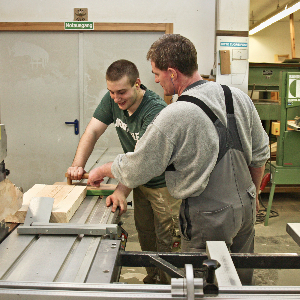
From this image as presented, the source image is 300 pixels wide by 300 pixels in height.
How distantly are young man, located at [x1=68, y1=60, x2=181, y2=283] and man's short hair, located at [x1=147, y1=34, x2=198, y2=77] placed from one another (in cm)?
49

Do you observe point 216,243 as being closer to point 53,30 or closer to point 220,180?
point 220,180

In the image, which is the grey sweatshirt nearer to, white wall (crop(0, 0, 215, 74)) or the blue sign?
the blue sign

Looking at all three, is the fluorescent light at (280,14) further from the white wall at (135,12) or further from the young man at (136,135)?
the young man at (136,135)

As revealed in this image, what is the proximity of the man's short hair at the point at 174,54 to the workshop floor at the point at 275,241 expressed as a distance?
1705 mm

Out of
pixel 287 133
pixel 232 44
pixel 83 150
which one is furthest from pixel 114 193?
pixel 232 44

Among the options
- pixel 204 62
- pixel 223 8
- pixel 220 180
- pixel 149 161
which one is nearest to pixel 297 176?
pixel 204 62

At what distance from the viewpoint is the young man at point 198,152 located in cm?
131

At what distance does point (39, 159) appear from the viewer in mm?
4258

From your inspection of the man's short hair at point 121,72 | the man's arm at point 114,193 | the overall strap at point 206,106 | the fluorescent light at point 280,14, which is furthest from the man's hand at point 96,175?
the fluorescent light at point 280,14

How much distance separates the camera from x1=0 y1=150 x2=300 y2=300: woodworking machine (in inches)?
30.9

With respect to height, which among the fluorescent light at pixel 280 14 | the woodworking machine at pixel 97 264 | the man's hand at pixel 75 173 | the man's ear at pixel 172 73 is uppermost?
the fluorescent light at pixel 280 14

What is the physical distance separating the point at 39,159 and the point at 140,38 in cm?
200

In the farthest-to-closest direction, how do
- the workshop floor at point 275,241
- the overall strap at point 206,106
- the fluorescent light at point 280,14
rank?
1. the fluorescent light at point 280,14
2. the workshop floor at point 275,241
3. the overall strap at point 206,106

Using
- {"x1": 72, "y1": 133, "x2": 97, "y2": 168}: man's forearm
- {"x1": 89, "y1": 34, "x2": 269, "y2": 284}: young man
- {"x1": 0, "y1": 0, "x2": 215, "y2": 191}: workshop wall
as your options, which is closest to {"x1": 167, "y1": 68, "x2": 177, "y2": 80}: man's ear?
{"x1": 89, "y1": 34, "x2": 269, "y2": 284}: young man
